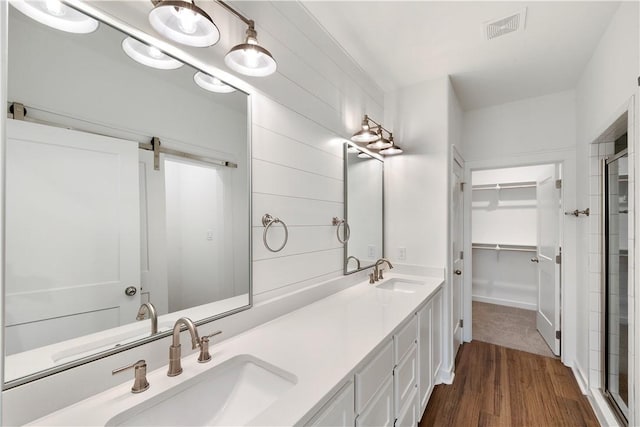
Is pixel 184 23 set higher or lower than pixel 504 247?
higher

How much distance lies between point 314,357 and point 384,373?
452 mm

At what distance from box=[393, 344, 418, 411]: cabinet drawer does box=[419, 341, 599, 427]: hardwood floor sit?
50cm

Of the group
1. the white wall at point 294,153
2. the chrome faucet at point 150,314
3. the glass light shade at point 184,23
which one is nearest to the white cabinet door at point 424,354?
the white wall at point 294,153

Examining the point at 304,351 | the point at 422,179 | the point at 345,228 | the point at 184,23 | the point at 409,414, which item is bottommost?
the point at 409,414

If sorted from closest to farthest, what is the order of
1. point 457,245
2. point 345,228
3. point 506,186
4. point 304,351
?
1. point 304,351
2. point 345,228
3. point 457,245
4. point 506,186

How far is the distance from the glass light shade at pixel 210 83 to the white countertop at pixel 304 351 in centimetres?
105

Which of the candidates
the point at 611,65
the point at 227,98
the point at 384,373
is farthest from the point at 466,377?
the point at 227,98

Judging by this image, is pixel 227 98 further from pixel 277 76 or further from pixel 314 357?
pixel 314 357

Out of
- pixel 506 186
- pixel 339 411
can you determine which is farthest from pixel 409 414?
pixel 506 186

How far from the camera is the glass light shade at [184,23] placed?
0.93 meters

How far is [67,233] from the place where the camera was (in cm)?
87

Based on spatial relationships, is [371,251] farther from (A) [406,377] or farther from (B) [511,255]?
(B) [511,255]

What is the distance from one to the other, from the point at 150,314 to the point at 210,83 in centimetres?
100

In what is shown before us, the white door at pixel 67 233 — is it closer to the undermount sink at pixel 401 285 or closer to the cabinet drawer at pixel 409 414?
the cabinet drawer at pixel 409 414
